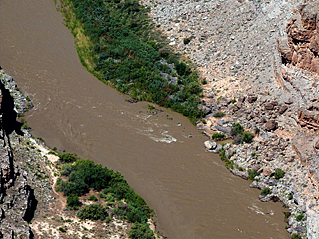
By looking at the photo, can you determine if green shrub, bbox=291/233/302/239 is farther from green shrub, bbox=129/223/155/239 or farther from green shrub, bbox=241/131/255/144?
green shrub, bbox=129/223/155/239

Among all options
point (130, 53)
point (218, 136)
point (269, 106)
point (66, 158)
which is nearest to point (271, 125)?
point (269, 106)

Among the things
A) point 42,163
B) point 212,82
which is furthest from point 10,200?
point 212,82

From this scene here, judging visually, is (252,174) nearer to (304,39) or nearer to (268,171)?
(268,171)

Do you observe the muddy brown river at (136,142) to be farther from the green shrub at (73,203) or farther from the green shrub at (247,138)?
the green shrub at (73,203)

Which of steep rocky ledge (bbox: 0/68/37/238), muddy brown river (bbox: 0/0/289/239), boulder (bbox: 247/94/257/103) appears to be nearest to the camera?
steep rocky ledge (bbox: 0/68/37/238)

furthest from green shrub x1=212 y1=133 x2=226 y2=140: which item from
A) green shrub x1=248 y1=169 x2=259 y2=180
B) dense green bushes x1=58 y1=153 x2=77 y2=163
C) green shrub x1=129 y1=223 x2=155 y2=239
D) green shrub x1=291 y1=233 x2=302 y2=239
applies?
dense green bushes x1=58 y1=153 x2=77 y2=163

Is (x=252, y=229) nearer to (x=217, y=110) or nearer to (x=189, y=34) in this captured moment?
(x=217, y=110)

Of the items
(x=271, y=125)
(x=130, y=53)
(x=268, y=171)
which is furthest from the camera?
(x=130, y=53)
